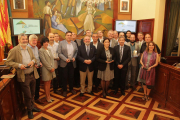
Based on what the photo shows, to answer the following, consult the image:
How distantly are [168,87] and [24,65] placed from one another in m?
3.08

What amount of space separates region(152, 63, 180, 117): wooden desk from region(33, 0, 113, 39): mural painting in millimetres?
3589

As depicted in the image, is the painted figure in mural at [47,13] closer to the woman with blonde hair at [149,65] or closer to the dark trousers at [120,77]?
the dark trousers at [120,77]

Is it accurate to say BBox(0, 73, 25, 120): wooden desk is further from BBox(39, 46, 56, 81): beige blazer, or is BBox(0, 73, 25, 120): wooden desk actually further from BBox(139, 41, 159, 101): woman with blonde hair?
BBox(139, 41, 159, 101): woman with blonde hair

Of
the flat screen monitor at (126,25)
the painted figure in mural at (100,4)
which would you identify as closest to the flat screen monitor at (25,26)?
the painted figure in mural at (100,4)

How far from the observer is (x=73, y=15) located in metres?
5.93

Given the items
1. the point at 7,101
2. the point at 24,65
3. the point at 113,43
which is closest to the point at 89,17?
the point at 113,43

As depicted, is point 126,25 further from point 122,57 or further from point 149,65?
point 149,65

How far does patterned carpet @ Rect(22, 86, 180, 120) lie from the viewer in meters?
2.78

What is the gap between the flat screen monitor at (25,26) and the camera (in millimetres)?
5055

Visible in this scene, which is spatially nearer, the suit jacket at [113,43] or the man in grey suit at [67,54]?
the man in grey suit at [67,54]

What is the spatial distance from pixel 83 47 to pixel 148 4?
3.44 meters

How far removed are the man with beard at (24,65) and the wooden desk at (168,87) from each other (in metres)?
2.91

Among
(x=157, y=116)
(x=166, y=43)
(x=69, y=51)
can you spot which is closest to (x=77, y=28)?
(x=69, y=51)

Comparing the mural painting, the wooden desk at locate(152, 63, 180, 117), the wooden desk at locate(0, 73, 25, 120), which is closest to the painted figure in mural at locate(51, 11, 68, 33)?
the mural painting
